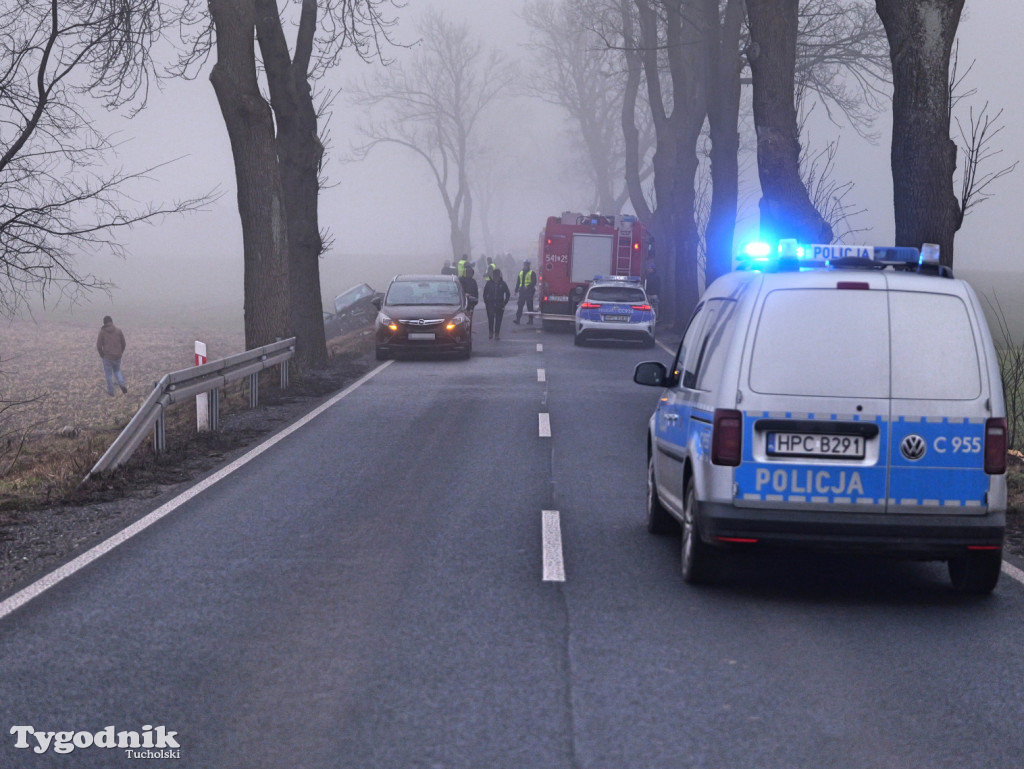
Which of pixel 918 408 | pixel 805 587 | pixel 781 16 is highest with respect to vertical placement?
pixel 781 16

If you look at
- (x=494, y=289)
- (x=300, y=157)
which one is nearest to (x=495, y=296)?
(x=494, y=289)

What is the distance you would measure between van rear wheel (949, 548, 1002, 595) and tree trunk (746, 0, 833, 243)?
1190 centimetres

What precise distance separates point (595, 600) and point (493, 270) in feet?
75.8

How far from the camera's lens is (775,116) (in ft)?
61.5

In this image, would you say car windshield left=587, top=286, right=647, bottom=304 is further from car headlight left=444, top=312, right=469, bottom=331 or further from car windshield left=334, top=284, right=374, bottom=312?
car windshield left=334, top=284, right=374, bottom=312

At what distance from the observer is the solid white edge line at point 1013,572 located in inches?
305

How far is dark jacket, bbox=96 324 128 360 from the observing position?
24594 mm

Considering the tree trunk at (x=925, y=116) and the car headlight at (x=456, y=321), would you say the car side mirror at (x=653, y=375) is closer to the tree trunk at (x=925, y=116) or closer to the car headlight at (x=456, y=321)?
the tree trunk at (x=925, y=116)

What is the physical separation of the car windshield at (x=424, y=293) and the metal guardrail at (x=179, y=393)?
7089 mm

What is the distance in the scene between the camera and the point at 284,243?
19.6 meters

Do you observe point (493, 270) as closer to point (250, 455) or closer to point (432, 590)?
point (250, 455)

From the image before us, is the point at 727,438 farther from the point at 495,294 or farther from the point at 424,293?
the point at 495,294

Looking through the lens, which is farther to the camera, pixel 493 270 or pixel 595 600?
pixel 493 270

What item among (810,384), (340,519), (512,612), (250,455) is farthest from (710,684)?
(250,455)
